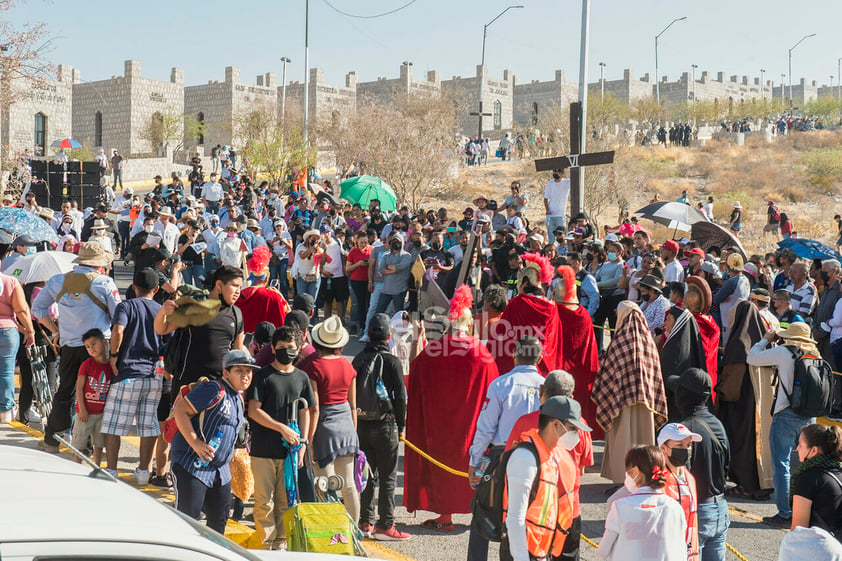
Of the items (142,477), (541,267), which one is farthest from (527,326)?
(142,477)

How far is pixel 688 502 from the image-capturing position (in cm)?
516

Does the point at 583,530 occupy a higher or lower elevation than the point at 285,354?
lower

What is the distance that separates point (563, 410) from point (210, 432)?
92.3 inches

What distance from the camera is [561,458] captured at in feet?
17.2

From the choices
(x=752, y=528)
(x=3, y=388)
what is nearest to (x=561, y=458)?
(x=752, y=528)

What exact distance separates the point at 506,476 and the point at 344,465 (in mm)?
2093

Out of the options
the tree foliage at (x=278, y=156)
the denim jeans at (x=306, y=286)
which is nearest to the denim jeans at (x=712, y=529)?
the denim jeans at (x=306, y=286)

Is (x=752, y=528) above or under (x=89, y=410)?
under

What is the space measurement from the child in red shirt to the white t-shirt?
1296 centimetres

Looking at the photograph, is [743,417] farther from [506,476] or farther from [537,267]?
[506,476]

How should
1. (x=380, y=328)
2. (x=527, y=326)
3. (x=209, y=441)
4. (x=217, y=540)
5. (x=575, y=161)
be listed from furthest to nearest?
(x=575, y=161) → (x=527, y=326) → (x=380, y=328) → (x=209, y=441) → (x=217, y=540)

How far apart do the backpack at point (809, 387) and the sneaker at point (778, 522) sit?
0.88 metres

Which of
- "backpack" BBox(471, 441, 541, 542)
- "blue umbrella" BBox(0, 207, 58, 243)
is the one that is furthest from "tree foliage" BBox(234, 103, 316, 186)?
"backpack" BBox(471, 441, 541, 542)

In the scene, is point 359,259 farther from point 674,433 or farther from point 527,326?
point 674,433
